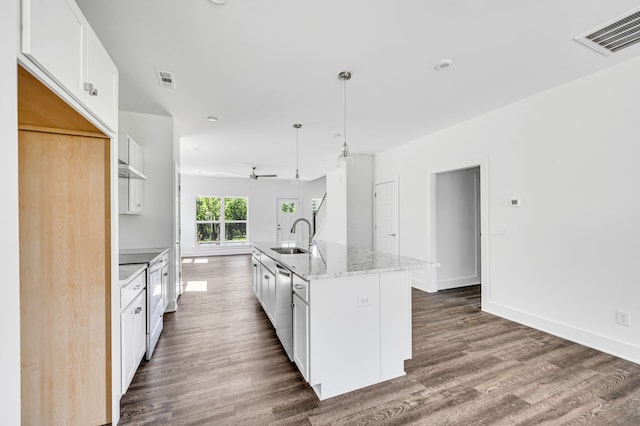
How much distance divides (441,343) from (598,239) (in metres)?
1.78

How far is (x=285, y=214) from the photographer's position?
10320mm

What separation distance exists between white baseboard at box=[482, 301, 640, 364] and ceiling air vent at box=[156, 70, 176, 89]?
179 inches

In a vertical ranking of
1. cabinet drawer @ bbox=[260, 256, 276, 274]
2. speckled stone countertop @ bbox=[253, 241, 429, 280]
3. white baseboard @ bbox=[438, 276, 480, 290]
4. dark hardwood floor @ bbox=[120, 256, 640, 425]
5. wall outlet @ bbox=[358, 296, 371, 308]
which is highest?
speckled stone countertop @ bbox=[253, 241, 429, 280]

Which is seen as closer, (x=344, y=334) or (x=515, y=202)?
(x=344, y=334)

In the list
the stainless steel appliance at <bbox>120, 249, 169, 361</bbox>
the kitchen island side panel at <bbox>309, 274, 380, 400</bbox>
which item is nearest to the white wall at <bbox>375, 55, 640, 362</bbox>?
the kitchen island side panel at <bbox>309, 274, 380, 400</bbox>

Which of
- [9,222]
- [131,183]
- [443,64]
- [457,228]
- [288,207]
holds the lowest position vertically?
[457,228]

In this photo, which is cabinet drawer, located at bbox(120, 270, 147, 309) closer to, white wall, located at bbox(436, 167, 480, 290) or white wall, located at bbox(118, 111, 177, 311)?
white wall, located at bbox(118, 111, 177, 311)

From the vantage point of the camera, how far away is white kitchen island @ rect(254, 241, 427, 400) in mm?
1967

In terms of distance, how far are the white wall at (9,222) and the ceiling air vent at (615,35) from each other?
3260 mm

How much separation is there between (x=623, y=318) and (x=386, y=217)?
→ 3.59 metres

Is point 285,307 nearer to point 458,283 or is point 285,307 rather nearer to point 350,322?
point 350,322

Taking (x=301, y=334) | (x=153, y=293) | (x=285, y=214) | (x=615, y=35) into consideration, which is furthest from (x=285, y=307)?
(x=285, y=214)

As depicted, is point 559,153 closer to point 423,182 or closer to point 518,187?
point 518,187

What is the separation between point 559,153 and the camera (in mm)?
2957
